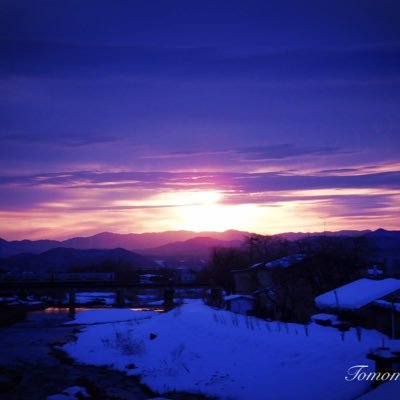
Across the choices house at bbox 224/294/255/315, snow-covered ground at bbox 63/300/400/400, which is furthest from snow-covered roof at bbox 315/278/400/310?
house at bbox 224/294/255/315

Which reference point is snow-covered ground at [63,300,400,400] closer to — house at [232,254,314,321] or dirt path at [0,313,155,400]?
dirt path at [0,313,155,400]

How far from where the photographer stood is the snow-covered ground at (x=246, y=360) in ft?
48.8

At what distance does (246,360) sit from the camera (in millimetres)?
19609

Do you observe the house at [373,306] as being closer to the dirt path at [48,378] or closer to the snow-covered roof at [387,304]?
the snow-covered roof at [387,304]

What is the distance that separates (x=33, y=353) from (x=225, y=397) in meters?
A: 19.1

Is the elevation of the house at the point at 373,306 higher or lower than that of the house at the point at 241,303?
higher

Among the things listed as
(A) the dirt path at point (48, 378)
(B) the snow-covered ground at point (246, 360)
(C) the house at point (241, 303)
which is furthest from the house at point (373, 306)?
(C) the house at point (241, 303)

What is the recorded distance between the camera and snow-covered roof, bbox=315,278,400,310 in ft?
84.0

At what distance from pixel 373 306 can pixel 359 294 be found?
3.99 ft

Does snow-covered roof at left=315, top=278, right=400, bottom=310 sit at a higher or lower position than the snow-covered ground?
higher

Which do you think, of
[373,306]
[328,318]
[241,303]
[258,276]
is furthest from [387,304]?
[258,276]

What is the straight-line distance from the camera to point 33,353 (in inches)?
1222

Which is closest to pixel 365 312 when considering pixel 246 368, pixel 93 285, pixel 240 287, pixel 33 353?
pixel 246 368

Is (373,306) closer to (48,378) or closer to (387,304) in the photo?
(387,304)
